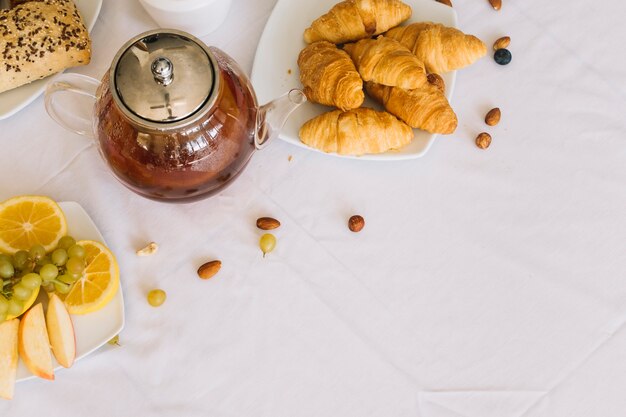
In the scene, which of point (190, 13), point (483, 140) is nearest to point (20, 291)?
point (190, 13)

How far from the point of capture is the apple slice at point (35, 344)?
2.54 ft

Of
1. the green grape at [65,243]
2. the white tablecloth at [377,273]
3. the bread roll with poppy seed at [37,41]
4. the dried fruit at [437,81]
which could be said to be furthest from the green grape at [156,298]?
the dried fruit at [437,81]

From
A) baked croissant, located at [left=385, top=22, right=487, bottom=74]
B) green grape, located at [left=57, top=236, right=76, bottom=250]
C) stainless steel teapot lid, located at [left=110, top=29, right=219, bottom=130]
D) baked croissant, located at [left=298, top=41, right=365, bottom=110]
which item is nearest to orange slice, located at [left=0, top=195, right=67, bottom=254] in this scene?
green grape, located at [left=57, top=236, right=76, bottom=250]

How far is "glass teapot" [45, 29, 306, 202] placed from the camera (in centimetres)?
64

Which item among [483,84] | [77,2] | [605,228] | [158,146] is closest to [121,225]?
[158,146]

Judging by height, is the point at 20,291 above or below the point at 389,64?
below

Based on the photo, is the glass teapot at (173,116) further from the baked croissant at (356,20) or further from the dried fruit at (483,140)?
the dried fruit at (483,140)

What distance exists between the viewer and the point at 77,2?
3.08ft

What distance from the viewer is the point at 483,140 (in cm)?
93

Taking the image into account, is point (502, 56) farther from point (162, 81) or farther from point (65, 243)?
point (65, 243)

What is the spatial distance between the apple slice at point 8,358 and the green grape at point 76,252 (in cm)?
11

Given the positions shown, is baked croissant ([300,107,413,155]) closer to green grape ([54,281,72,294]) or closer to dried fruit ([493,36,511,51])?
dried fruit ([493,36,511,51])

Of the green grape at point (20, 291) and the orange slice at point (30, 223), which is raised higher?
the orange slice at point (30, 223)

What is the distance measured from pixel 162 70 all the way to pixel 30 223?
0.32 m
